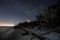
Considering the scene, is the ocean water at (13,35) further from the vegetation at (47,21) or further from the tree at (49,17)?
the tree at (49,17)

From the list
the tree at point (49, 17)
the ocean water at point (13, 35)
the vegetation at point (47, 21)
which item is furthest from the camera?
the tree at point (49, 17)

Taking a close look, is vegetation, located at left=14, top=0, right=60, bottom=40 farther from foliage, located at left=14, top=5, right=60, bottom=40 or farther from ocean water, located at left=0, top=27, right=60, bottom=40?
ocean water, located at left=0, top=27, right=60, bottom=40

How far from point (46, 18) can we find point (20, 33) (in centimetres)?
184

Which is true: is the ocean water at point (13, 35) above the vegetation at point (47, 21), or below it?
below

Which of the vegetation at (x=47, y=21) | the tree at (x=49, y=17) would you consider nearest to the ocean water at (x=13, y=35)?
the vegetation at (x=47, y=21)

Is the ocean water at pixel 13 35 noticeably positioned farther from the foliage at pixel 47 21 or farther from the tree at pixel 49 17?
the tree at pixel 49 17

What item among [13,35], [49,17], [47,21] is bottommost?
[13,35]

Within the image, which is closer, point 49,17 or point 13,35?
point 13,35

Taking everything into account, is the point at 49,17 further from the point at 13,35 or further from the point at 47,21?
the point at 13,35

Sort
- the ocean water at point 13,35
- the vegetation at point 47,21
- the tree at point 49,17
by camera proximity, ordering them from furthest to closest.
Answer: the tree at point 49,17 → the vegetation at point 47,21 → the ocean water at point 13,35

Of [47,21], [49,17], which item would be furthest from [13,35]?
[49,17]

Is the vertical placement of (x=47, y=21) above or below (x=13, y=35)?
above

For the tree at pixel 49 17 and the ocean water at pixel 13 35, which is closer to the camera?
the ocean water at pixel 13 35

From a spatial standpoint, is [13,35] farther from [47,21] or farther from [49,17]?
[49,17]
